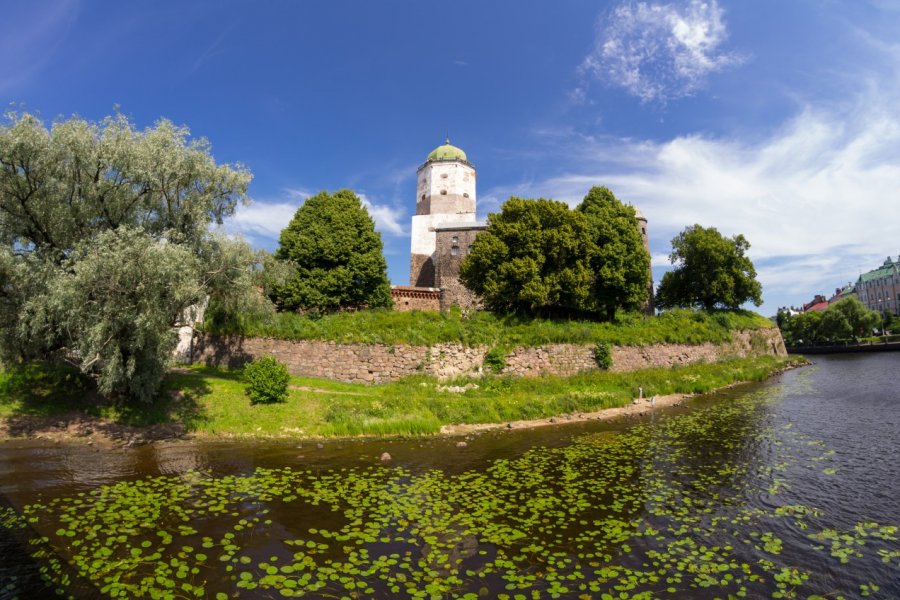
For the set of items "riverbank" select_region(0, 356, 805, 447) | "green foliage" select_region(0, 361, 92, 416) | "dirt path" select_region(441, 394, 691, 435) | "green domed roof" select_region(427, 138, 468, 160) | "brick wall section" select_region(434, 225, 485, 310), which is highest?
"green domed roof" select_region(427, 138, 468, 160)

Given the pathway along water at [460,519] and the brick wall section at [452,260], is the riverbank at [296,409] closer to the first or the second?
the pathway along water at [460,519]

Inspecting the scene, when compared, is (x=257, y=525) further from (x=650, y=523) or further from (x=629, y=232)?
(x=629, y=232)

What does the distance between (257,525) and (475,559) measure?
4.46 m

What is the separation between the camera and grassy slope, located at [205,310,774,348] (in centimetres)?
2850

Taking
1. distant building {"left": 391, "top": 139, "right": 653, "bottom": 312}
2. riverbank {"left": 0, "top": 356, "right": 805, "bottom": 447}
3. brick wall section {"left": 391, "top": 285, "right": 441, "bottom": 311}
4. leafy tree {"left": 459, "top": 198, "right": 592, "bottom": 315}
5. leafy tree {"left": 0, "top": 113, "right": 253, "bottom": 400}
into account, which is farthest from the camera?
distant building {"left": 391, "top": 139, "right": 653, "bottom": 312}

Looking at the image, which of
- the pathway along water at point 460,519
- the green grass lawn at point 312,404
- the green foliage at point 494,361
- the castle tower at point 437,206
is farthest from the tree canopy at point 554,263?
the pathway along water at point 460,519

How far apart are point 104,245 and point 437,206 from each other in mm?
39491

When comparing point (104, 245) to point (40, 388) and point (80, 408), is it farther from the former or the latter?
point (40, 388)

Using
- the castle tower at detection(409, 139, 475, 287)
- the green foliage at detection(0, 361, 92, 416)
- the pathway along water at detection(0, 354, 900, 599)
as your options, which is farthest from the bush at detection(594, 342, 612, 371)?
the green foliage at detection(0, 361, 92, 416)

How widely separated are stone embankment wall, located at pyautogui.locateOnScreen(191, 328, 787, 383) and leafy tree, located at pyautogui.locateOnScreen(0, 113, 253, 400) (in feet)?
32.2

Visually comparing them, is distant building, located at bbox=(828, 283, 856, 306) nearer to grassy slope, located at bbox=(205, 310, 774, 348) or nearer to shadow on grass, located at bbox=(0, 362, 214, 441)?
grassy slope, located at bbox=(205, 310, 774, 348)

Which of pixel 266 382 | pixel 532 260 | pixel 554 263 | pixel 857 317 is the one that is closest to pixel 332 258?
pixel 532 260

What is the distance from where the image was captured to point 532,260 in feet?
118

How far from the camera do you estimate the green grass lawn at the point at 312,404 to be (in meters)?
18.3
